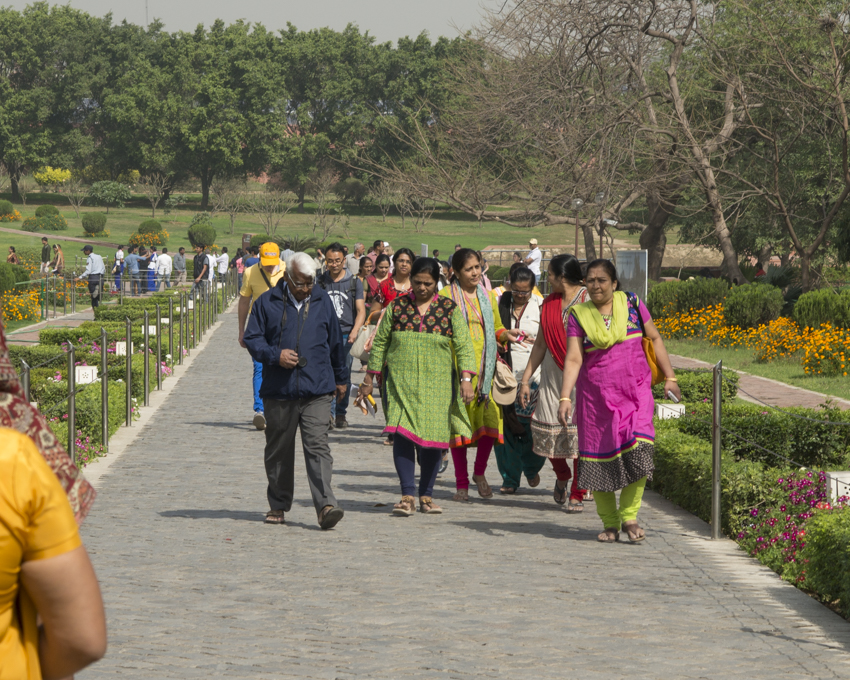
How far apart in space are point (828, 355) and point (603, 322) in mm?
9397

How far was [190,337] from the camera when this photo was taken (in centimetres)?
2086

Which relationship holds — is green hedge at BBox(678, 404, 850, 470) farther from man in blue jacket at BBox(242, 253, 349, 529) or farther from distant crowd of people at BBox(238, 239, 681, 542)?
man in blue jacket at BBox(242, 253, 349, 529)

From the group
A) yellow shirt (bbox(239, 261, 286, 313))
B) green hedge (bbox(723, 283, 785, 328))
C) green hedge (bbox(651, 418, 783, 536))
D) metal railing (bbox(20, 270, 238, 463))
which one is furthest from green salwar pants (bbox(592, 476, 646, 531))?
green hedge (bbox(723, 283, 785, 328))

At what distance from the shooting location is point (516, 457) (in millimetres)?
8203

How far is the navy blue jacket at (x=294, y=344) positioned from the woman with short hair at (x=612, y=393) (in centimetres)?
136

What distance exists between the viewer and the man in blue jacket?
6723mm

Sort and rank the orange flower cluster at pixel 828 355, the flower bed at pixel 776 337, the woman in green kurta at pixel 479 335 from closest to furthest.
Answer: the woman in green kurta at pixel 479 335, the orange flower cluster at pixel 828 355, the flower bed at pixel 776 337

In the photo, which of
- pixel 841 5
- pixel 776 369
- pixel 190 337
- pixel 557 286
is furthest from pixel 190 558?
pixel 841 5

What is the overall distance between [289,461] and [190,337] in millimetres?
14412

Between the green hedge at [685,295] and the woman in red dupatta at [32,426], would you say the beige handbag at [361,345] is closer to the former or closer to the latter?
the woman in red dupatta at [32,426]

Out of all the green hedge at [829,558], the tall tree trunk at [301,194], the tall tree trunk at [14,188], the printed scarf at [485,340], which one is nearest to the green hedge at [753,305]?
the printed scarf at [485,340]

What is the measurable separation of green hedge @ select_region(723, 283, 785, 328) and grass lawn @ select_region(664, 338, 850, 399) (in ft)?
2.33

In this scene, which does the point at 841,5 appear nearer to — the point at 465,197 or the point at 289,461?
the point at 465,197

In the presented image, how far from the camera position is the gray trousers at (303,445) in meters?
6.72
